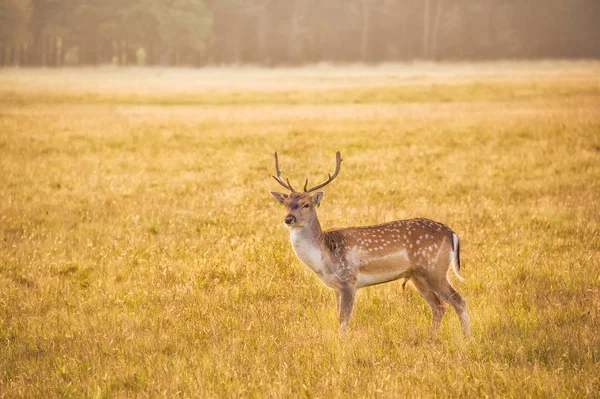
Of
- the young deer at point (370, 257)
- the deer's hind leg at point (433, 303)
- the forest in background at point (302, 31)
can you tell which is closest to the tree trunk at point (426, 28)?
the forest in background at point (302, 31)

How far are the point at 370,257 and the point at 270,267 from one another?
2505 millimetres

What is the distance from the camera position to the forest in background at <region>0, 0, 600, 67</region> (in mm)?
94250

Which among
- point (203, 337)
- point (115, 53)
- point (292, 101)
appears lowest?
point (203, 337)

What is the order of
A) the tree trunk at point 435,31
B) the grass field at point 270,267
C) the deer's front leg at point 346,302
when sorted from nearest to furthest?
the grass field at point 270,267 < the deer's front leg at point 346,302 < the tree trunk at point 435,31

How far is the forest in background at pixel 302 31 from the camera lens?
94250 mm

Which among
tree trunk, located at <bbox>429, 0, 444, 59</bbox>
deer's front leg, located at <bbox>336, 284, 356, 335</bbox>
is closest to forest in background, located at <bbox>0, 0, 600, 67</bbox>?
tree trunk, located at <bbox>429, 0, 444, 59</bbox>

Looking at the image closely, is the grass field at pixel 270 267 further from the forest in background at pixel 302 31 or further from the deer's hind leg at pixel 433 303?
the forest in background at pixel 302 31

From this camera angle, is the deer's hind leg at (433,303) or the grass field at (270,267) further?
the deer's hind leg at (433,303)

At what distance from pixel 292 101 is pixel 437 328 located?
3532 centimetres

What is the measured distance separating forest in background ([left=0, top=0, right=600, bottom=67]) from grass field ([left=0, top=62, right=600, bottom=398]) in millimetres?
74816

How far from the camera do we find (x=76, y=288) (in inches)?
337

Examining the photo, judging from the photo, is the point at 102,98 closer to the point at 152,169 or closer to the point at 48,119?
the point at 48,119

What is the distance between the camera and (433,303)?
7160mm

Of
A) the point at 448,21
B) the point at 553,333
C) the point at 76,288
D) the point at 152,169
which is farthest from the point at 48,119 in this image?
the point at 448,21
